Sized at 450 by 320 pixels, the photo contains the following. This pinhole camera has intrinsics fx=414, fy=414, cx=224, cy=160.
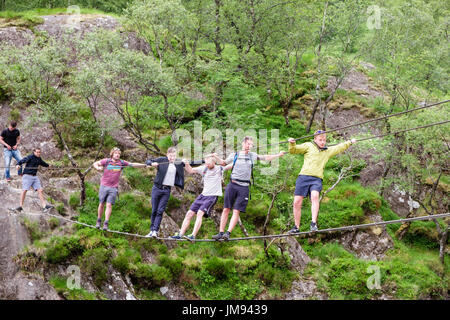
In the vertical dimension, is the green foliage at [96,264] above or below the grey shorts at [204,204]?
below

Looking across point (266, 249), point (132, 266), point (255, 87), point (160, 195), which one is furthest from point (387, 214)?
point (160, 195)

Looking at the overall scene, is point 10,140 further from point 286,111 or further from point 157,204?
point 286,111

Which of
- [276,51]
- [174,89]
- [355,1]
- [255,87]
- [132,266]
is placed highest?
[355,1]

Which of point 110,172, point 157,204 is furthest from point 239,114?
point 157,204

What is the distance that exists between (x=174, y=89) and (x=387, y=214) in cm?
1079

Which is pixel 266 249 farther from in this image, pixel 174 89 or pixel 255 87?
pixel 255 87

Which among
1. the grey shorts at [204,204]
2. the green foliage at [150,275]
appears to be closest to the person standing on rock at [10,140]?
the green foliage at [150,275]

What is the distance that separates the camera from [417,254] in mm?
17469

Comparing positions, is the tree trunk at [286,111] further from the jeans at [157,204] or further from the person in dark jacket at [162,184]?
the jeans at [157,204]

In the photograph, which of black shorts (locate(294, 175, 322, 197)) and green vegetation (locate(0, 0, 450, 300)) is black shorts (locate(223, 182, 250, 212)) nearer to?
black shorts (locate(294, 175, 322, 197))

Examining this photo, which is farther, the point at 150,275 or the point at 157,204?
the point at 150,275

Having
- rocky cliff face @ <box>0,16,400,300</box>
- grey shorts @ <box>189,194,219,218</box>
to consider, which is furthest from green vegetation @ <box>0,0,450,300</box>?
grey shorts @ <box>189,194,219,218</box>

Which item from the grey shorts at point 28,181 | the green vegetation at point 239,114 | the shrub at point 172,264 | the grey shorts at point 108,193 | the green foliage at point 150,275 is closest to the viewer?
the grey shorts at point 108,193

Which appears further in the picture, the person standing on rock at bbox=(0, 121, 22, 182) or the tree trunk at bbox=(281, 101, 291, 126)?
the tree trunk at bbox=(281, 101, 291, 126)
